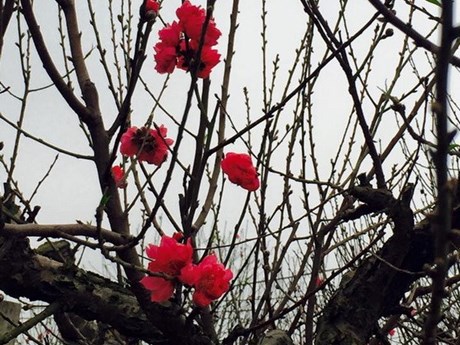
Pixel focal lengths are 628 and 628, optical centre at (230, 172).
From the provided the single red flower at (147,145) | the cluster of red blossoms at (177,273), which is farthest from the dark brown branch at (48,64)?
the cluster of red blossoms at (177,273)

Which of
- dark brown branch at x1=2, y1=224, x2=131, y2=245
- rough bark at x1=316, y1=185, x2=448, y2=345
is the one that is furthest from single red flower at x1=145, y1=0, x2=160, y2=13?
rough bark at x1=316, y1=185, x2=448, y2=345

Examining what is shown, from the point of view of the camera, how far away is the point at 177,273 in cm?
161

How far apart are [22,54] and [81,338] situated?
117 cm

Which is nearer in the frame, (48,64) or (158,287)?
(158,287)

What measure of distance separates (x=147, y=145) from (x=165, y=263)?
55 centimetres

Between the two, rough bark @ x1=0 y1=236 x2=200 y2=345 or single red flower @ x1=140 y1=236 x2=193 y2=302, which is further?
rough bark @ x1=0 y1=236 x2=200 y2=345

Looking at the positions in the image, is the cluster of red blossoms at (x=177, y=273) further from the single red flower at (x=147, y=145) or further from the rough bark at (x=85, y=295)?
the single red flower at (x=147, y=145)

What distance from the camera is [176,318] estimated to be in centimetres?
177

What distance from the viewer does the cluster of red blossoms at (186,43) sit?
5.95 feet

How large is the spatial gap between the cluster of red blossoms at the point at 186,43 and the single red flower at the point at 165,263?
533 mm

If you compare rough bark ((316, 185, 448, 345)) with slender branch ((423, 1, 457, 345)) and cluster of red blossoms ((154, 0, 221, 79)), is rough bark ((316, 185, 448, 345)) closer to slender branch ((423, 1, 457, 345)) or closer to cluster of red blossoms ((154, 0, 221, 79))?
cluster of red blossoms ((154, 0, 221, 79))

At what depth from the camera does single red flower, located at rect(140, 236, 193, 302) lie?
1575mm

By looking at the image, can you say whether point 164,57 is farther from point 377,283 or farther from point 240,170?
point 377,283

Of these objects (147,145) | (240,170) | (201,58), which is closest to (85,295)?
(147,145)
